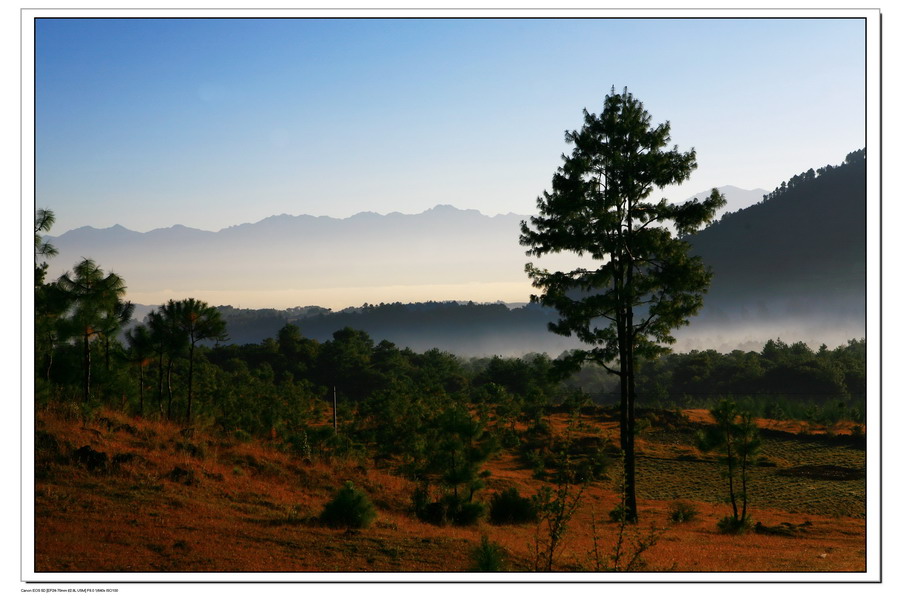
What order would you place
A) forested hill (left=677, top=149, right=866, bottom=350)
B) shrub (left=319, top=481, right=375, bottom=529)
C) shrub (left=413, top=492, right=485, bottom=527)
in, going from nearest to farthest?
shrub (left=319, top=481, right=375, bottom=529) → shrub (left=413, top=492, right=485, bottom=527) → forested hill (left=677, top=149, right=866, bottom=350)

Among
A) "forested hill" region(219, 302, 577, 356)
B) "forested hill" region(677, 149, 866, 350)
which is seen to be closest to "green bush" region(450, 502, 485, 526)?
"forested hill" region(219, 302, 577, 356)

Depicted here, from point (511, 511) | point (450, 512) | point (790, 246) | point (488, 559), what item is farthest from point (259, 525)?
point (790, 246)

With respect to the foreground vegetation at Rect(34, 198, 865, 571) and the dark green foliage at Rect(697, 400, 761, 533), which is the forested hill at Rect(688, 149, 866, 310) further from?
the dark green foliage at Rect(697, 400, 761, 533)

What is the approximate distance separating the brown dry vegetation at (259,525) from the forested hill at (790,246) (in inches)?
5987

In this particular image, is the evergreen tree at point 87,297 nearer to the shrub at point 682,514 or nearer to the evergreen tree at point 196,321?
Result: the evergreen tree at point 196,321

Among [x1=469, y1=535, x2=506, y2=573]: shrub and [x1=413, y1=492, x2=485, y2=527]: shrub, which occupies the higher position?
[x1=469, y1=535, x2=506, y2=573]: shrub

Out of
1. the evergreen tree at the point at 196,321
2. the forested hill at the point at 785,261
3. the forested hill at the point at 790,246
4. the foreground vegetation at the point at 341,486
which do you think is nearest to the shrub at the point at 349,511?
the foreground vegetation at the point at 341,486

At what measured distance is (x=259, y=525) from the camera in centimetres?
956

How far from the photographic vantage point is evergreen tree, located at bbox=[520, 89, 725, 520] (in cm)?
1379

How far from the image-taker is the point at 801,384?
212 feet

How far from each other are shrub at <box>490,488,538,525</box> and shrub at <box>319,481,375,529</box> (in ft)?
11.6
